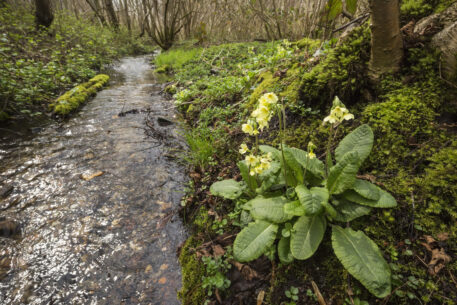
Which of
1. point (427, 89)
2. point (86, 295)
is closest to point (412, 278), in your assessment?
point (427, 89)

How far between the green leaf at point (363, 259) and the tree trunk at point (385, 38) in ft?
5.11

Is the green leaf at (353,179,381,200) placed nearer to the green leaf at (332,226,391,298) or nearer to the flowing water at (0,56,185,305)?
the green leaf at (332,226,391,298)

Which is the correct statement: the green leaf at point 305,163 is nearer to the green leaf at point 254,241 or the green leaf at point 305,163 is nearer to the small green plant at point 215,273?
the green leaf at point 254,241

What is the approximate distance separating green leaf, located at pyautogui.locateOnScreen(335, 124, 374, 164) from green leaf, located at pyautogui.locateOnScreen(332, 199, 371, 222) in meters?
0.34

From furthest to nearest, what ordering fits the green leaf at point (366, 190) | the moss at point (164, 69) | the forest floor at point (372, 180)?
the moss at point (164, 69)
the green leaf at point (366, 190)
the forest floor at point (372, 180)

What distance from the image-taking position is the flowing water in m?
1.86

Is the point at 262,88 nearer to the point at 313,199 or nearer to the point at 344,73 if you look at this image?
the point at 344,73

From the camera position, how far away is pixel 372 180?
1748 millimetres

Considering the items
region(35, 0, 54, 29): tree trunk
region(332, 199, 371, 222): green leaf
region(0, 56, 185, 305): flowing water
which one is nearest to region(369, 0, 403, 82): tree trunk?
region(332, 199, 371, 222): green leaf

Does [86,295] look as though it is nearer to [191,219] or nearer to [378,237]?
[191,219]

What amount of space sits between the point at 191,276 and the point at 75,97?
5.24 metres

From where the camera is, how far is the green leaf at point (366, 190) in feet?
4.82

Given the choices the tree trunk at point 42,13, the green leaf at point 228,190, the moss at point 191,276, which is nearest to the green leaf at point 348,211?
the green leaf at point 228,190

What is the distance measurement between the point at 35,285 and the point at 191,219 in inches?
53.0
